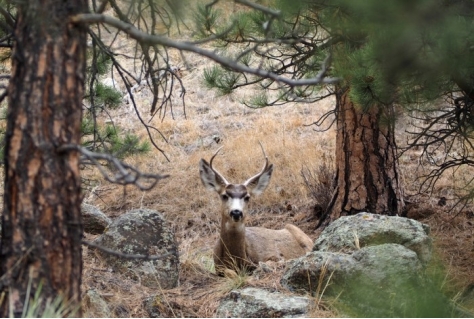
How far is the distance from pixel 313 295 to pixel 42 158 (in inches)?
110

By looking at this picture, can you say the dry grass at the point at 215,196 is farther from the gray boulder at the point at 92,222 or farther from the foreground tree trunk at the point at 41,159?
the foreground tree trunk at the point at 41,159

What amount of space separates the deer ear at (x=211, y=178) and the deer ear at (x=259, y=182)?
310mm

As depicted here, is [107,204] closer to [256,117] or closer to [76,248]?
[256,117]

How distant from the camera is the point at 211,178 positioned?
9.03m

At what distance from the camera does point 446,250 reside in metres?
8.44

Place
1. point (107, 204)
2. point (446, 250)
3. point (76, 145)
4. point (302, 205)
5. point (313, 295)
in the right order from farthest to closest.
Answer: point (107, 204)
point (302, 205)
point (446, 250)
point (313, 295)
point (76, 145)

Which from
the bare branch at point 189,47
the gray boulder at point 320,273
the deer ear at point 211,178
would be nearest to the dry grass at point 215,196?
the gray boulder at point 320,273

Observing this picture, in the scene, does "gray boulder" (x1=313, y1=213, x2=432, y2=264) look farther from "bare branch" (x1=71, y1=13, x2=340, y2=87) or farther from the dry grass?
"bare branch" (x1=71, y1=13, x2=340, y2=87)

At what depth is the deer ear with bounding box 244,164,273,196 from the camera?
29.8 ft

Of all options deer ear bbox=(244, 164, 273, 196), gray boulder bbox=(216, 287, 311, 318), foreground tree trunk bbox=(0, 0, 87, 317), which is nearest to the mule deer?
deer ear bbox=(244, 164, 273, 196)

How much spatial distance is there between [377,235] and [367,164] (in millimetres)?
2530

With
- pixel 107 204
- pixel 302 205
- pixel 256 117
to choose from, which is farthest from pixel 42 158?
pixel 256 117

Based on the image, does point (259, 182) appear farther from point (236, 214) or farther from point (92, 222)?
point (92, 222)

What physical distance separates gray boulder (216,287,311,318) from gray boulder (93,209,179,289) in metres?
1.13
